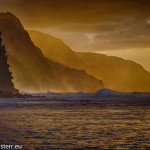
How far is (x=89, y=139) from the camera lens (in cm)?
1552

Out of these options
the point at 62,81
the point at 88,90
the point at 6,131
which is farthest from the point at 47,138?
the point at 88,90

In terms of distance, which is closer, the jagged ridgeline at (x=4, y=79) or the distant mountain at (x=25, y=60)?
the jagged ridgeline at (x=4, y=79)

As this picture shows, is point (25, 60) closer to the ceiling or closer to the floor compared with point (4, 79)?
closer to the ceiling

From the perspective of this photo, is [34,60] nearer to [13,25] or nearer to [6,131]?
[13,25]

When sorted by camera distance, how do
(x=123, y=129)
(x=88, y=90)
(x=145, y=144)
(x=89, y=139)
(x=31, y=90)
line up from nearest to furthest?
1. (x=145, y=144)
2. (x=89, y=139)
3. (x=123, y=129)
4. (x=31, y=90)
5. (x=88, y=90)

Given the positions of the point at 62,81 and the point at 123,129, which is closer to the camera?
the point at 123,129

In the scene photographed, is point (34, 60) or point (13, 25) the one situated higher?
point (13, 25)

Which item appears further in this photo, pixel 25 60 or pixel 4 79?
pixel 25 60

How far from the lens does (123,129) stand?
1933 cm

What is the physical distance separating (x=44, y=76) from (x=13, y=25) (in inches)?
1416

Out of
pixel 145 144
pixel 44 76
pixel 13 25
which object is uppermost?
pixel 13 25

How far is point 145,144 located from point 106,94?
86.6m

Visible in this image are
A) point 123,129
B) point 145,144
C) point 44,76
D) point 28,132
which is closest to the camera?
point 145,144

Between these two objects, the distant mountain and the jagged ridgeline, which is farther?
the distant mountain
